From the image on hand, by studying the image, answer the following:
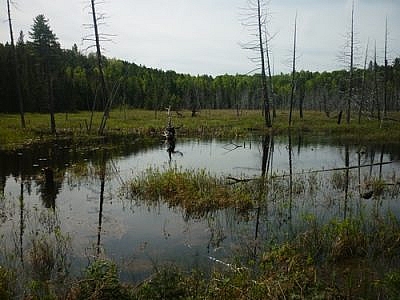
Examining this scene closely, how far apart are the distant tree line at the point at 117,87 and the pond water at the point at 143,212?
9560 millimetres

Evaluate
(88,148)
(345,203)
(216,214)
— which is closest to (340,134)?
(88,148)

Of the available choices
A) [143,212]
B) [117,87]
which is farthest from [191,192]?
[117,87]

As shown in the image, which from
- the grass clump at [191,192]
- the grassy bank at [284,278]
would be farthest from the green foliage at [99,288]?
the grass clump at [191,192]

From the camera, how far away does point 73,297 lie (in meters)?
5.67

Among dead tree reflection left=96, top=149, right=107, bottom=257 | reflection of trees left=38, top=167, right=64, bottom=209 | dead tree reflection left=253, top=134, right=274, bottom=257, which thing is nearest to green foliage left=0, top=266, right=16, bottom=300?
dead tree reflection left=96, top=149, right=107, bottom=257

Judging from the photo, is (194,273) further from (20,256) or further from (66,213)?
(66,213)

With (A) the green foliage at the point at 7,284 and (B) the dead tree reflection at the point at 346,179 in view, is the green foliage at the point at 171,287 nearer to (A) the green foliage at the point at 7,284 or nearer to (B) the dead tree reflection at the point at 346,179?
(A) the green foliage at the point at 7,284

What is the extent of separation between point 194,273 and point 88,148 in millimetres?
19489

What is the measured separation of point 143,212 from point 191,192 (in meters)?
1.74

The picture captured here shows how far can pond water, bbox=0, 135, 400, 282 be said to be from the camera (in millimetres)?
8023

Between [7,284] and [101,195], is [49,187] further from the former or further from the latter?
[7,284]

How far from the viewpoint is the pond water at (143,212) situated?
26.3 feet

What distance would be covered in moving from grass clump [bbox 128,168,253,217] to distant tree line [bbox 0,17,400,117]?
12.9 meters

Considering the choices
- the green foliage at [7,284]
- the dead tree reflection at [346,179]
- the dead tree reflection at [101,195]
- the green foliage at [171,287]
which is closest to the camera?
the green foliage at [171,287]
